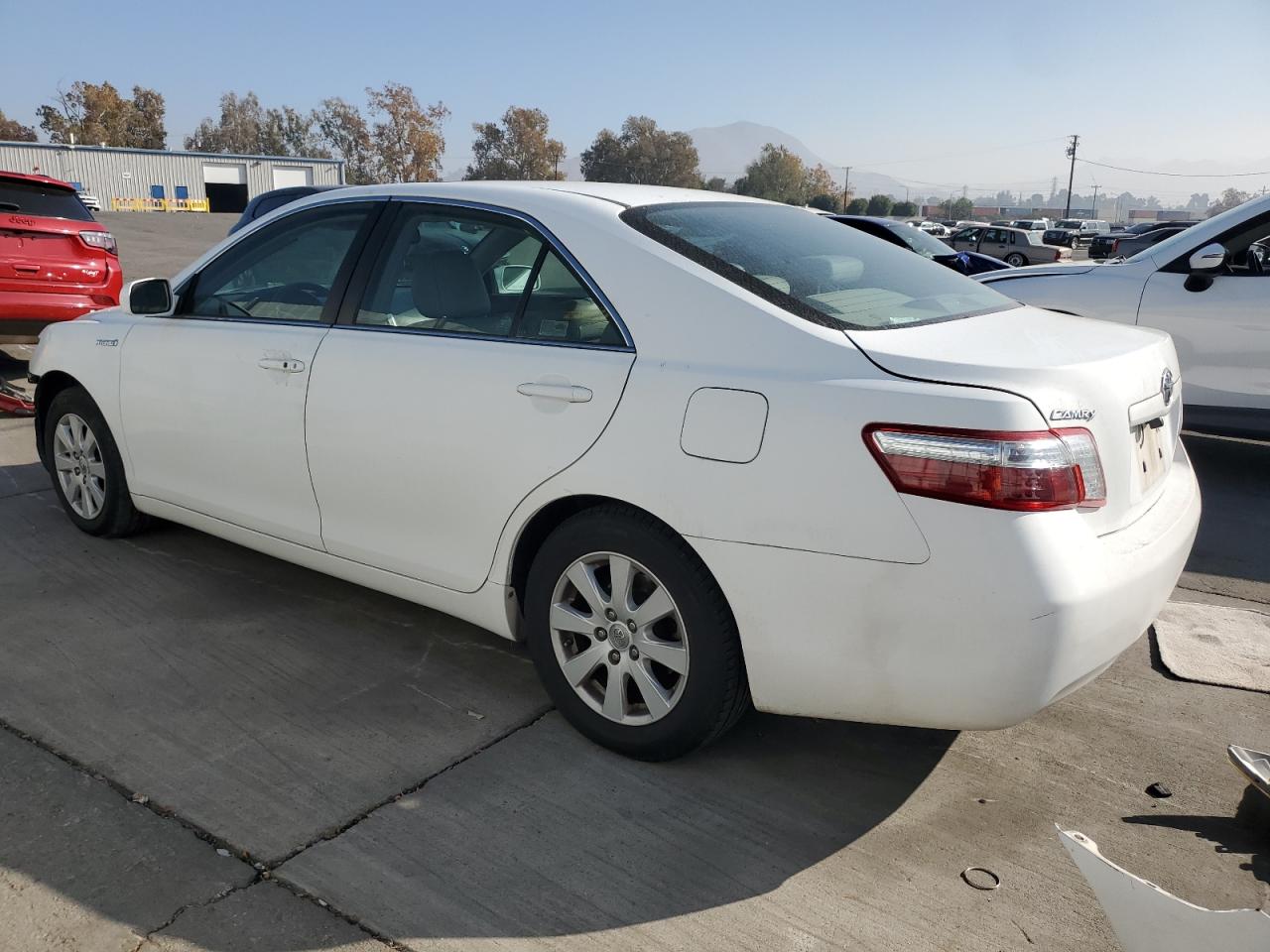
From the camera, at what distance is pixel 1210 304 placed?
6.51 m

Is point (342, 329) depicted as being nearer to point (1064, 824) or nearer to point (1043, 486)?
point (1043, 486)

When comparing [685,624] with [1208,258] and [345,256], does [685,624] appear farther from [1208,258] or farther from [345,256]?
[1208,258]

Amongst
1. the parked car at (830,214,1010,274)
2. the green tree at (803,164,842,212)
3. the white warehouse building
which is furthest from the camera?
the green tree at (803,164,842,212)

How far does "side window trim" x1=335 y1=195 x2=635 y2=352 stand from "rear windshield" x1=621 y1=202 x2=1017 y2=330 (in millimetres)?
230

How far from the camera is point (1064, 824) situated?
2.84 m

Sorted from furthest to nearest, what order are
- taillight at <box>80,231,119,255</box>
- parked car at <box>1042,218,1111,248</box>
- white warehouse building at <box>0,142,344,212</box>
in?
white warehouse building at <box>0,142,344,212</box> → parked car at <box>1042,218,1111,248</box> → taillight at <box>80,231,119,255</box>

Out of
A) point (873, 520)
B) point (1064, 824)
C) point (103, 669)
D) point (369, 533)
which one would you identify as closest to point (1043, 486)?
point (873, 520)

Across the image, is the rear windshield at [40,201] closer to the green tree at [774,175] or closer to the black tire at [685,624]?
the black tire at [685,624]

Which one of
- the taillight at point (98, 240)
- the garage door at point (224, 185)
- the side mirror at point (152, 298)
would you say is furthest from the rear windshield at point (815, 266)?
the garage door at point (224, 185)

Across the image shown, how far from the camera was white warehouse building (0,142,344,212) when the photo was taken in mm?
61031

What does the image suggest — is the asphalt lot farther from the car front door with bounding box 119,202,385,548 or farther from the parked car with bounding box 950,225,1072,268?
the parked car with bounding box 950,225,1072,268

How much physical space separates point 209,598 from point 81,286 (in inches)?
216

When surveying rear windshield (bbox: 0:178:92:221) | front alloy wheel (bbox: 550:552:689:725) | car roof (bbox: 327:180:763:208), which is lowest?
front alloy wheel (bbox: 550:552:689:725)

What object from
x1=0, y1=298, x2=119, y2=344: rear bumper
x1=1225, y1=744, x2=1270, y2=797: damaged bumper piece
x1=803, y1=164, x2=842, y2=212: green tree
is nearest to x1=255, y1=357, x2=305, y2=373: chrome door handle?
x1=1225, y1=744, x2=1270, y2=797: damaged bumper piece
